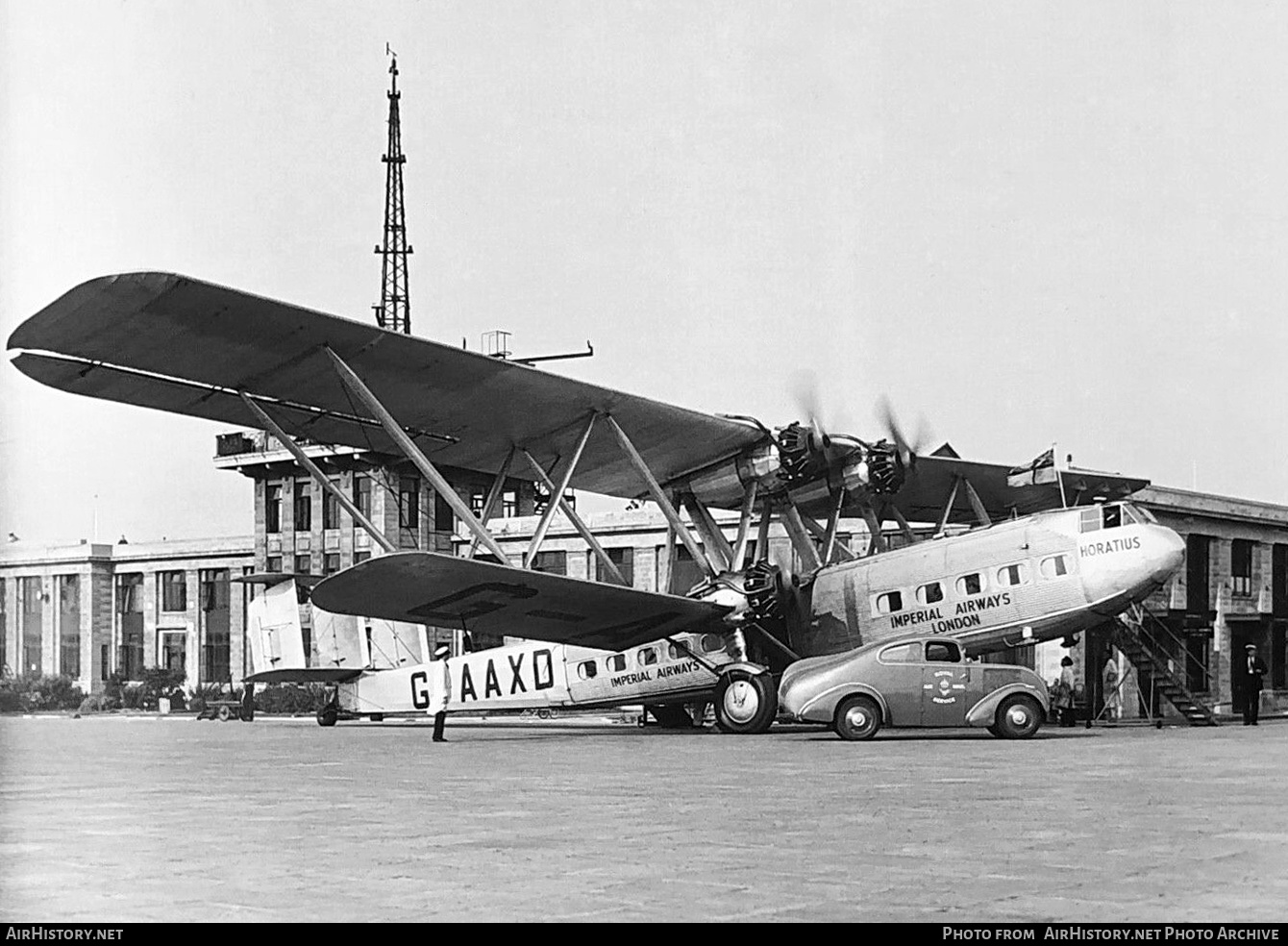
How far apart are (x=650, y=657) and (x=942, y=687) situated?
714 centimetres

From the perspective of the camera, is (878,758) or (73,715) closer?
(878,758)

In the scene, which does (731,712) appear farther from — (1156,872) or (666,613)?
(1156,872)

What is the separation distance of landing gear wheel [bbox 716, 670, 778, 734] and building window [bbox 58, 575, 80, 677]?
44786 mm

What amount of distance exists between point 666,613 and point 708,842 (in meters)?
16.4

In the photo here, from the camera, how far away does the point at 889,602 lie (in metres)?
26.5

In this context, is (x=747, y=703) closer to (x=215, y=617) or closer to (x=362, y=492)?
(x=362, y=492)

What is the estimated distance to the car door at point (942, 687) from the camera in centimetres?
2284

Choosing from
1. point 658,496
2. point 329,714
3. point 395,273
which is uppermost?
point 395,273

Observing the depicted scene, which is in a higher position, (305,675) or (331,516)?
(331,516)

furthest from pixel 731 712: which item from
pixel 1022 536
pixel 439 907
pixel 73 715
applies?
pixel 73 715

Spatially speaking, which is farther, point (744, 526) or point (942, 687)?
point (744, 526)

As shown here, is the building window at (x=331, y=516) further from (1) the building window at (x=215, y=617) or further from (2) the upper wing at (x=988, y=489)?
(2) the upper wing at (x=988, y=489)

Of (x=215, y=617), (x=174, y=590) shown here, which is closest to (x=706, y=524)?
(x=215, y=617)
